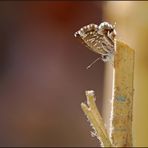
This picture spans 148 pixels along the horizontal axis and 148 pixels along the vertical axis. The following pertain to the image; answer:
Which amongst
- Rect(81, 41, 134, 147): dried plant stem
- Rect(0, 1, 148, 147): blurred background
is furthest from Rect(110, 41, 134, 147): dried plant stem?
Rect(0, 1, 148, 147): blurred background

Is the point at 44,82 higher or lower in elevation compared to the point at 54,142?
higher

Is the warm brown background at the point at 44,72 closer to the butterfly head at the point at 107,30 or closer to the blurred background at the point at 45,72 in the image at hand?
the blurred background at the point at 45,72

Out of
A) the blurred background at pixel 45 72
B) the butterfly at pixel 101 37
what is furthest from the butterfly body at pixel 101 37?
the blurred background at pixel 45 72

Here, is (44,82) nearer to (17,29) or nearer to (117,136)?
(17,29)

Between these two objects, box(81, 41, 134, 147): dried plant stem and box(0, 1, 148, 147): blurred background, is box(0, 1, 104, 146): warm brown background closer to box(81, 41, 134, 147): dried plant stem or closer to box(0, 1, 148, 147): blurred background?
box(0, 1, 148, 147): blurred background

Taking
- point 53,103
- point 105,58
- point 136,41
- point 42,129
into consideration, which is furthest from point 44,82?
point 105,58

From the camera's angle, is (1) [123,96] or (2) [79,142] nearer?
(1) [123,96]

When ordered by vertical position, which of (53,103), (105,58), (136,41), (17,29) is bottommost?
(53,103)

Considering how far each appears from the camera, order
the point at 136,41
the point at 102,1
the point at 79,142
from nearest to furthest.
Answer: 1. the point at 136,41
2. the point at 102,1
3. the point at 79,142
